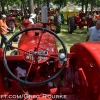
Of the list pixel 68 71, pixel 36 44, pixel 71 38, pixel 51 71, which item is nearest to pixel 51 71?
pixel 51 71

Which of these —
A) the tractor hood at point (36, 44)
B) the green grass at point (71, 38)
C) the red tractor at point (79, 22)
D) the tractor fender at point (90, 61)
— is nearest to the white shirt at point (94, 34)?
the tractor hood at point (36, 44)

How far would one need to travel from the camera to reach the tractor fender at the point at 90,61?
214 centimetres

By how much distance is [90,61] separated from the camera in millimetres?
2359

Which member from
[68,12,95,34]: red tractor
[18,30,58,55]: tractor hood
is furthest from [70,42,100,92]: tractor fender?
[68,12,95,34]: red tractor

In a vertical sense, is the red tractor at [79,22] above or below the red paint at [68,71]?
below

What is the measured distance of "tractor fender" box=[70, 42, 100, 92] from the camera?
7.02ft

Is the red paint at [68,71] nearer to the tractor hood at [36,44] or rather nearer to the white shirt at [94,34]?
the tractor hood at [36,44]

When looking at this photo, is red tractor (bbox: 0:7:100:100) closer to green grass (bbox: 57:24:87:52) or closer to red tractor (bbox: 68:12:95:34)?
green grass (bbox: 57:24:87:52)

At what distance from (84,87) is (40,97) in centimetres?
67

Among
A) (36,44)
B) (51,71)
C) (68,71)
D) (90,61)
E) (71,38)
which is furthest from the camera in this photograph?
(71,38)

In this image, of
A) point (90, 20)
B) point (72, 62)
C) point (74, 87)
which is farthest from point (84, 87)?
point (90, 20)

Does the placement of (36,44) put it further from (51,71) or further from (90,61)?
(90,61)

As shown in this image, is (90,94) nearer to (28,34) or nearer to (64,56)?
(64,56)

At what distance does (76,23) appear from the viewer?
12.8 metres
